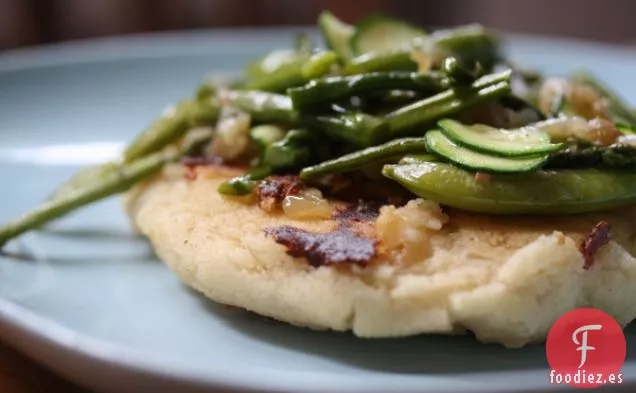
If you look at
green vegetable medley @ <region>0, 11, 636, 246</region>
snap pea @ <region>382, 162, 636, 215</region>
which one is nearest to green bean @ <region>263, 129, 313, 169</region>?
green vegetable medley @ <region>0, 11, 636, 246</region>

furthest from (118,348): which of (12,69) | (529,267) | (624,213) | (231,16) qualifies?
(231,16)

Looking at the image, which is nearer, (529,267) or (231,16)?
(529,267)

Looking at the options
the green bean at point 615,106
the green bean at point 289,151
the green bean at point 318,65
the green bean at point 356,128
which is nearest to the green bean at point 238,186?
the green bean at point 289,151

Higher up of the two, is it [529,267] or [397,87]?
[397,87]

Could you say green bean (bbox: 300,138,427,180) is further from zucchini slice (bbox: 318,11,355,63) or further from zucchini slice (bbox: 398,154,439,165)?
zucchini slice (bbox: 318,11,355,63)

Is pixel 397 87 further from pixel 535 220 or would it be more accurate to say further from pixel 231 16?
pixel 231 16
